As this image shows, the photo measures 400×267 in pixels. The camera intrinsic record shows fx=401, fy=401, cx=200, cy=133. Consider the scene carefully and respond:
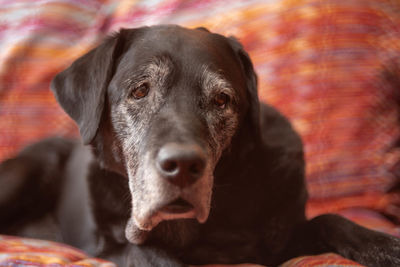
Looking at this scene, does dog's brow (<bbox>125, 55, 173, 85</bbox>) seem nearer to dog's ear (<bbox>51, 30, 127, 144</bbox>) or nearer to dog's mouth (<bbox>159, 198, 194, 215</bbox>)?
dog's ear (<bbox>51, 30, 127, 144</bbox>)

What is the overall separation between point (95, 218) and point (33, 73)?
1248 mm

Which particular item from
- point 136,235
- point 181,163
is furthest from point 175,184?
point 136,235

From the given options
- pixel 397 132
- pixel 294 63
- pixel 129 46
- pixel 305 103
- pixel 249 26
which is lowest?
pixel 397 132

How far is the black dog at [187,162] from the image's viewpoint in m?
1.36

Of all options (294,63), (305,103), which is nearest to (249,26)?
(294,63)

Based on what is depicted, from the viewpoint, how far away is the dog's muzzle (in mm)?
Answer: 1232

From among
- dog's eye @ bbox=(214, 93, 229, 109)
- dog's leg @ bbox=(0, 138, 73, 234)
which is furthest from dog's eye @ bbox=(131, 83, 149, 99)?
dog's leg @ bbox=(0, 138, 73, 234)

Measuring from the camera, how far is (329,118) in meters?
2.46

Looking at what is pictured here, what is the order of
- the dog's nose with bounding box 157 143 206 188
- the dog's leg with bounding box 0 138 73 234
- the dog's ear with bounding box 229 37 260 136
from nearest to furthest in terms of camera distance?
the dog's nose with bounding box 157 143 206 188 < the dog's ear with bounding box 229 37 260 136 < the dog's leg with bounding box 0 138 73 234

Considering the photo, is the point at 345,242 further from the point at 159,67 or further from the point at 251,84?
the point at 159,67

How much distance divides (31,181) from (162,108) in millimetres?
1205

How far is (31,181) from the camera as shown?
2.29m

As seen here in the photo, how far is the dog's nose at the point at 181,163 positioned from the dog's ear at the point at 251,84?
0.54 meters

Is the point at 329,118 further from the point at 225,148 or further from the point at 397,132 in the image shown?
the point at 225,148
